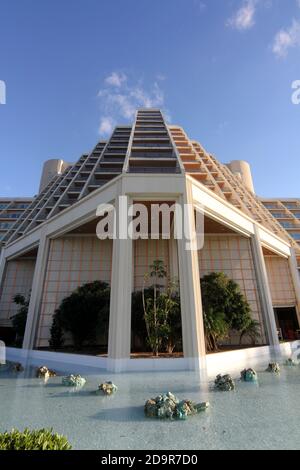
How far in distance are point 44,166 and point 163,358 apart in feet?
140

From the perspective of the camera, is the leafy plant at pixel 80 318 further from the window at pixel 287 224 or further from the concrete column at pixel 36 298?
the window at pixel 287 224

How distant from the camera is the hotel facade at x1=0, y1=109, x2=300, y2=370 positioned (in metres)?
13.5

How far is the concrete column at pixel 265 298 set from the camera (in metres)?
18.4

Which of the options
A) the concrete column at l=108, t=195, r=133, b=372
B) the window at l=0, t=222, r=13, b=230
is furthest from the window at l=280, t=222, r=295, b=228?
the window at l=0, t=222, r=13, b=230

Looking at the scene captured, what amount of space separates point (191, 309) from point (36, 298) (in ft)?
38.5

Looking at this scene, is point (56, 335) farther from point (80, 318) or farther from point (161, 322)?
point (161, 322)

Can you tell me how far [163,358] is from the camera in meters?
12.8

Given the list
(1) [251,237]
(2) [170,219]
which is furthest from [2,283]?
(1) [251,237]

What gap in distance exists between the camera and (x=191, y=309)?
513 inches

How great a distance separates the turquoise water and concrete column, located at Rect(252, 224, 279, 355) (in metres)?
8.73

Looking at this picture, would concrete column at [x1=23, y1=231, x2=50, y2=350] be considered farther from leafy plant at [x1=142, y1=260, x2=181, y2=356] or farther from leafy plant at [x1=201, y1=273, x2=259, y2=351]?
leafy plant at [x1=201, y1=273, x2=259, y2=351]

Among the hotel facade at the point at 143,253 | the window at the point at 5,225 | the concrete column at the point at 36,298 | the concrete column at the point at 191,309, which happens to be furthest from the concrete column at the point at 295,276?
the window at the point at 5,225

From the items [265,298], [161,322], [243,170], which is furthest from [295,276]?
[243,170]

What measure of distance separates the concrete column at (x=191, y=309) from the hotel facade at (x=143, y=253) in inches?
1.8
